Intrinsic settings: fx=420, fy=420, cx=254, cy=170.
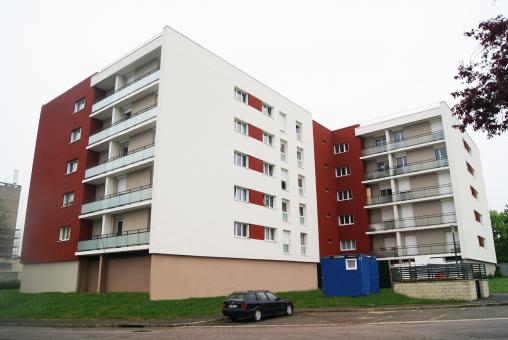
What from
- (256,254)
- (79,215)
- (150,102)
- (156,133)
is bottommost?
(256,254)

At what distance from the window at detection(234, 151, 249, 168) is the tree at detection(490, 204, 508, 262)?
5928 centimetres

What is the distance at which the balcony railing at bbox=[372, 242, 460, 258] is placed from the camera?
135 ft

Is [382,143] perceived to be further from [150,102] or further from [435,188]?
[150,102]

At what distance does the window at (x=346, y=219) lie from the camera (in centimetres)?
4878

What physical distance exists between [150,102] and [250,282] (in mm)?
16048

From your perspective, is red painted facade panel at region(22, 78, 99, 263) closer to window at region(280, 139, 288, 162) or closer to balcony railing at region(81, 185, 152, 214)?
balcony railing at region(81, 185, 152, 214)

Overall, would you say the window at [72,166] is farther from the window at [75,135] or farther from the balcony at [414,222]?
the balcony at [414,222]

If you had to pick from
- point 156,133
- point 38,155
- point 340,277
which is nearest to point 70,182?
point 38,155

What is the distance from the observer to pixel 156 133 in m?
28.6

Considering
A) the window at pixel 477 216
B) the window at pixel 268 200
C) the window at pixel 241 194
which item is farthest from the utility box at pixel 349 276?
the window at pixel 477 216

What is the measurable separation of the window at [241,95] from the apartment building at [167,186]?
156 mm

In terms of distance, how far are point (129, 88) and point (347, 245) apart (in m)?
29.8

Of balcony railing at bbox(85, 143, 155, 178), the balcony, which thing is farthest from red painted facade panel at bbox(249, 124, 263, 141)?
the balcony

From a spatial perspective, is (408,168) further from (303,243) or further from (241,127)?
(241,127)
